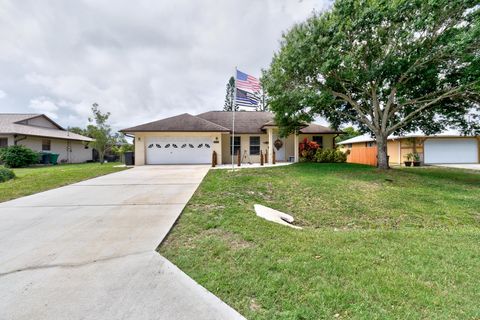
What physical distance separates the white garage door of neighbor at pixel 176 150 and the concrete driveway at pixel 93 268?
10.9 meters

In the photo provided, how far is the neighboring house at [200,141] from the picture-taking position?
53.3 ft

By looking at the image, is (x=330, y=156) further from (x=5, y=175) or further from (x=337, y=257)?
(x=5, y=175)

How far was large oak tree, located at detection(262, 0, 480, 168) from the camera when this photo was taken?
28.6 feet

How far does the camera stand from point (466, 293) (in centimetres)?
238

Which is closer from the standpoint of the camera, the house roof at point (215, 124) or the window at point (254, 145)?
the house roof at point (215, 124)

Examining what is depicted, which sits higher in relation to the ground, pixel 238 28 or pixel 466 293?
pixel 238 28

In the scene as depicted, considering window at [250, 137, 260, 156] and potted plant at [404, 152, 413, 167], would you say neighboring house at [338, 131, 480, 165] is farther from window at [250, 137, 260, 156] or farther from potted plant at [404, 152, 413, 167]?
window at [250, 137, 260, 156]

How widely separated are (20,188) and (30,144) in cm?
1657

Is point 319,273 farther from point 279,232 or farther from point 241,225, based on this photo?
point 241,225

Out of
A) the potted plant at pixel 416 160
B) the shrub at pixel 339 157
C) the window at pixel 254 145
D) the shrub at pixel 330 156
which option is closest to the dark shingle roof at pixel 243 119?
the window at pixel 254 145

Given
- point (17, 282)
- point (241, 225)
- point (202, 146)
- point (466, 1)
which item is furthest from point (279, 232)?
point (202, 146)

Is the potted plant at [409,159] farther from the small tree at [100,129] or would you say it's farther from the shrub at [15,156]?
the shrub at [15,156]

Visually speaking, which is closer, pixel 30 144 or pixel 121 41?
pixel 121 41

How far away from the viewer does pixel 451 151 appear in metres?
20.9
